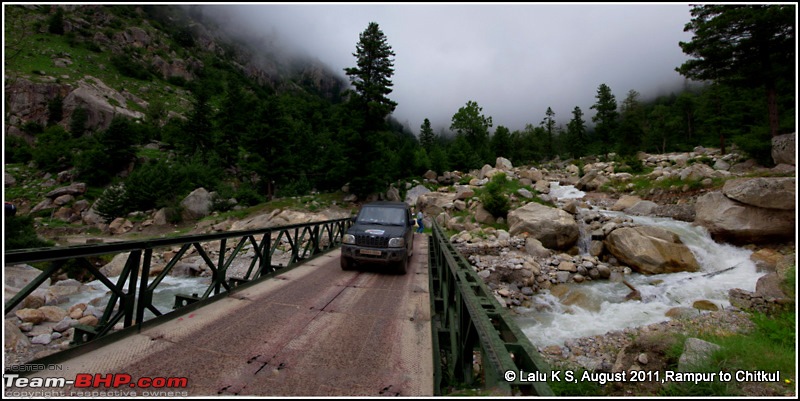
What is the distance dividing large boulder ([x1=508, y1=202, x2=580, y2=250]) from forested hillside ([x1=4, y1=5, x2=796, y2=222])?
51.5ft

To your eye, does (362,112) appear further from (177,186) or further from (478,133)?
(478,133)

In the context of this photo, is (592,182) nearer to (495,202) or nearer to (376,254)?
(495,202)

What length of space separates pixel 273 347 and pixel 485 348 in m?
3.00

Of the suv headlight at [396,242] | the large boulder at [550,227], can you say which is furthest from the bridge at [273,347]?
the large boulder at [550,227]

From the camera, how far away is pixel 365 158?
1123 inches

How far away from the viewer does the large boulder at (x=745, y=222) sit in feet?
38.8

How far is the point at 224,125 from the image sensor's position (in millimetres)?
45062

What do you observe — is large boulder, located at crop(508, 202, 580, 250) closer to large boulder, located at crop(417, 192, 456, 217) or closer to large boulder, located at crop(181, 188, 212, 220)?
large boulder, located at crop(417, 192, 456, 217)

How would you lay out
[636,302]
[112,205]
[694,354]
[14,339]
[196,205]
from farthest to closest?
[196,205], [112,205], [636,302], [14,339], [694,354]

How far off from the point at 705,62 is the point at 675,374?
30476 millimetres

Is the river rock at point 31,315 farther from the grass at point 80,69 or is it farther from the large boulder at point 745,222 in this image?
the grass at point 80,69

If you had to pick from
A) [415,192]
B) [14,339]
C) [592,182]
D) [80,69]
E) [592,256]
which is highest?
[80,69]

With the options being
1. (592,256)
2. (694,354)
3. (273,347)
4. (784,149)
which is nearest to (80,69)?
(273,347)

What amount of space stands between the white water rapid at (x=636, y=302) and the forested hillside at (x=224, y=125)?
17.7m
